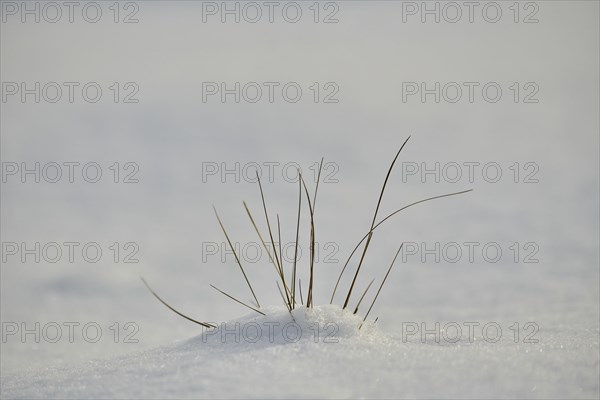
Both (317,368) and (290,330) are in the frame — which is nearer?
(317,368)

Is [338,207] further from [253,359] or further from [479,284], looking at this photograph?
[253,359]

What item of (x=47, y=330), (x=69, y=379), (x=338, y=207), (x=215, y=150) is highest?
Answer: (x=215, y=150)

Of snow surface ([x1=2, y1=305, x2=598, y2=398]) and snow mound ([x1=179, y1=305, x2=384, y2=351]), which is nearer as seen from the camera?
snow surface ([x1=2, y1=305, x2=598, y2=398])

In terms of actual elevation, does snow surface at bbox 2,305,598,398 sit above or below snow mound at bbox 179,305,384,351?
below

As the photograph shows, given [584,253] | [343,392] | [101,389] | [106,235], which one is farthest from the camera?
[106,235]

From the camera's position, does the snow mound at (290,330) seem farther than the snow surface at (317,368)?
Yes

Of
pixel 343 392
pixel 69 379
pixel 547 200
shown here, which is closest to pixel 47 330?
pixel 69 379

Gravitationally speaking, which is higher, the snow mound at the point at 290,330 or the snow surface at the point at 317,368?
the snow mound at the point at 290,330

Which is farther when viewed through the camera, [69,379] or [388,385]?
[69,379]
